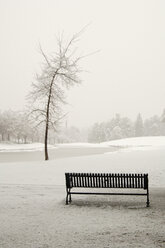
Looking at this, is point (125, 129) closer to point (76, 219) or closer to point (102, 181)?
point (102, 181)

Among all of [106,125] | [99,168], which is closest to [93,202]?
[99,168]

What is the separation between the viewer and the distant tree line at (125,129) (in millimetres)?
117812

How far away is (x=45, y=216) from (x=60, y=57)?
18680 mm

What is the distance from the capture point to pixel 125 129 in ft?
401

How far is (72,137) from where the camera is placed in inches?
7682

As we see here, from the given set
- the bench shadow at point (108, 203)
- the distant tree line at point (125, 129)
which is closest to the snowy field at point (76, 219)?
the bench shadow at point (108, 203)

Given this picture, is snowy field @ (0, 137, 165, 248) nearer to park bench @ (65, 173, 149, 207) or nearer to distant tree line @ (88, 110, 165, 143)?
park bench @ (65, 173, 149, 207)

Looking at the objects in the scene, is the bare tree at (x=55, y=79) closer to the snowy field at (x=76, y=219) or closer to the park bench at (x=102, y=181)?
the snowy field at (x=76, y=219)

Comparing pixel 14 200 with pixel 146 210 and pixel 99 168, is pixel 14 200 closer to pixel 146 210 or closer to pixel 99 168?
pixel 146 210

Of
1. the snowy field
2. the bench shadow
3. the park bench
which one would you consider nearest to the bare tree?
the snowy field

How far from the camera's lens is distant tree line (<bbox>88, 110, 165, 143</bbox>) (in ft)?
387

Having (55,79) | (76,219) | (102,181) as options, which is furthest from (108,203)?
(55,79)

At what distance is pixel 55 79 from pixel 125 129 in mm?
101767

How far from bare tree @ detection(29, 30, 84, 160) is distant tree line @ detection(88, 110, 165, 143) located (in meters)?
95.2
